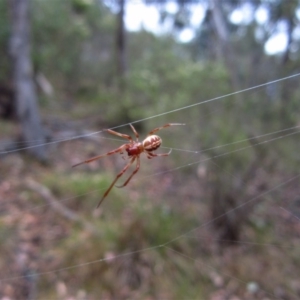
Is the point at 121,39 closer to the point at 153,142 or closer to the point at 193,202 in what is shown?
the point at 193,202

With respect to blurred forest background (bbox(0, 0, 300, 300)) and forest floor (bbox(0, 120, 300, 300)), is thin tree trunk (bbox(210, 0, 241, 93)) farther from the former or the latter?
forest floor (bbox(0, 120, 300, 300))

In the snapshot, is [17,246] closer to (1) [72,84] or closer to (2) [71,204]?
(2) [71,204]

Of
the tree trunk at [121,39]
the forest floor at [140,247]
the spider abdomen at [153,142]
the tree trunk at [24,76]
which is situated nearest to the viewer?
the spider abdomen at [153,142]

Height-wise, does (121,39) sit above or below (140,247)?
above

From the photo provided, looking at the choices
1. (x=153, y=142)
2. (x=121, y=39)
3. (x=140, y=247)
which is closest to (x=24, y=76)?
(x=140, y=247)

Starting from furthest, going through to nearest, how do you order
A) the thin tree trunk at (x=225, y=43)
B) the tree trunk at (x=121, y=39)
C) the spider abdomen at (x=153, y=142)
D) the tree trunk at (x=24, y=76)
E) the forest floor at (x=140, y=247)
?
the tree trunk at (x=121, y=39)
the tree trunk at (x=24, y=76)
the thin tree trunk at (x=225, y=43)
the forest floor at (x=140, y=247)
the spider abdomen at (x=153, y=142)

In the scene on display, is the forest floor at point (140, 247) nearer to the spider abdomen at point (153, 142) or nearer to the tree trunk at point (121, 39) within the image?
the spider abdomen at point (153, 142)

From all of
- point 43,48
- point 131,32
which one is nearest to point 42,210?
point 43,48

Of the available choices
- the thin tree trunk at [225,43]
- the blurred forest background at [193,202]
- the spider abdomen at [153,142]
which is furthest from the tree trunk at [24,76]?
→ the spider abdomen at [153,142]

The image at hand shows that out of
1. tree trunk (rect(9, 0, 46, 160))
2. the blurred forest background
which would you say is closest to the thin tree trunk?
the blurred forest background

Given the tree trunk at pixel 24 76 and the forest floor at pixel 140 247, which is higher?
the tree trunk at pixel 24 76
